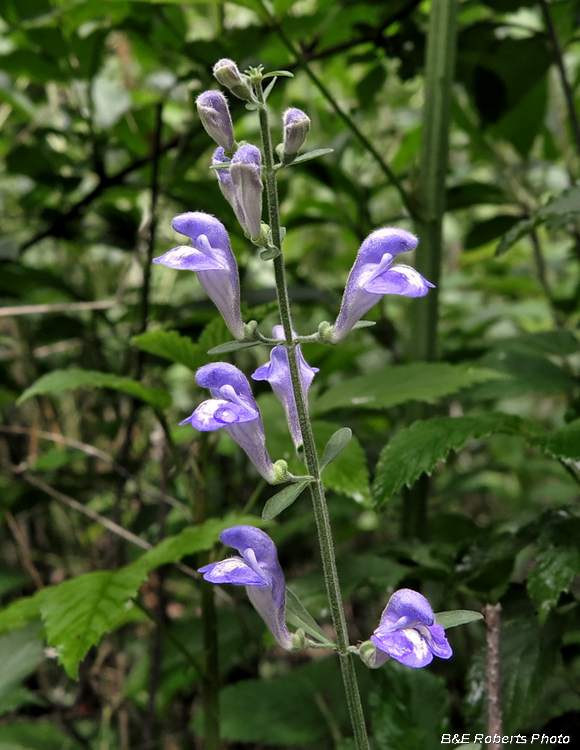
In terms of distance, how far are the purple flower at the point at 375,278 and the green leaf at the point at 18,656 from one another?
3.08 feet

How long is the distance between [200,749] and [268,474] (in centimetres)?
148

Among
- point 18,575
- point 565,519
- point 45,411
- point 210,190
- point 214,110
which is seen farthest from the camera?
point 45,411

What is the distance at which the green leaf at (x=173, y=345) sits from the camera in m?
1.18

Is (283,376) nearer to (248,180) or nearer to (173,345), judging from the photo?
(248,180)

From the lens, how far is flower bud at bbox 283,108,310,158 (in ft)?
2.43

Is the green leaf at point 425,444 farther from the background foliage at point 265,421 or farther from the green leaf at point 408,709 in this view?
the green leaf at point 408,709

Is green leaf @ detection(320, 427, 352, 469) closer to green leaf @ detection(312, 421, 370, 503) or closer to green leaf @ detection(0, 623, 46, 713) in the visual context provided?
green leaf @ detection(312, 421, 370, 503)

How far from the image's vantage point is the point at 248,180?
0.71 m

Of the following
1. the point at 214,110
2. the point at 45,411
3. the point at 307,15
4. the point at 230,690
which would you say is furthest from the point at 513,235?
the point at 45,411

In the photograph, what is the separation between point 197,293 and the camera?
311 cm

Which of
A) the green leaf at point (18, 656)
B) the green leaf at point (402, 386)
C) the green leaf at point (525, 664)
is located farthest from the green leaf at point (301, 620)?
the green leaf at point (18, 656)

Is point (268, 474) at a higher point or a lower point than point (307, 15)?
lower

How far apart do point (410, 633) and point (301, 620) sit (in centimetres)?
14

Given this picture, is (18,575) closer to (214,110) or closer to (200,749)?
(200,749)
